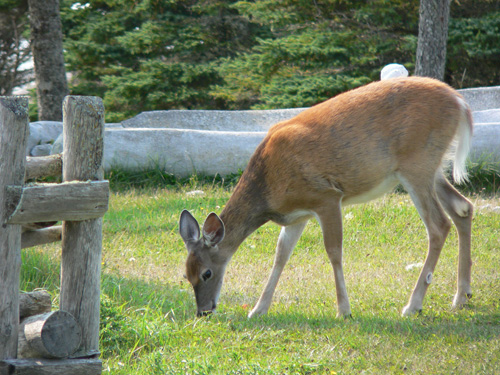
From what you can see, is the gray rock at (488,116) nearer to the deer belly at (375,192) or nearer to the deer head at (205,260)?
the deer belly at (375,192)

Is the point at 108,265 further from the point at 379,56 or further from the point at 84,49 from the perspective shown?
the point at 84,49

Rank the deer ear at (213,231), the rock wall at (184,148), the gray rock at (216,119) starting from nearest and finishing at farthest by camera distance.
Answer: the deer ear at (213,231), the rock wall at (184,148), the gray rock at (216,119)

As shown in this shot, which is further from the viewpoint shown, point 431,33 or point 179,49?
point 179,49

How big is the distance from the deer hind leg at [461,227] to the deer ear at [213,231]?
2168mm

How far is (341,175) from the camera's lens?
5480mm

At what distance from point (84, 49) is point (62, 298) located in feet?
55.3

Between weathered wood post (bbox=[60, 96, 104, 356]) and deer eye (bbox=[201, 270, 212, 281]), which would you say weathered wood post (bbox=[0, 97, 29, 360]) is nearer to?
weathered wood post (bbox=[60, 96, 104, 356])

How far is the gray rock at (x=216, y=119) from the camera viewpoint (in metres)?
13.1

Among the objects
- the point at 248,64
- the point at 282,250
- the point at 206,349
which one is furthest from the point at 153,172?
the point at 248,64

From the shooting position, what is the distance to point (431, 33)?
11508 millimetres

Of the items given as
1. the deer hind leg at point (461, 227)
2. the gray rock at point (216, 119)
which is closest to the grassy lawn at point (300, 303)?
the deer hind leg at point (461, 227)

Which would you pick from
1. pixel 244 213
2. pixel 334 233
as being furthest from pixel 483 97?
pixel 244 213

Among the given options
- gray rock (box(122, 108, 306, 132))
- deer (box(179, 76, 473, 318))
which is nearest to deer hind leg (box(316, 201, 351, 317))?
deer (box(179, 76, 473, 318))

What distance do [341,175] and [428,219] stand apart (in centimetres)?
87
